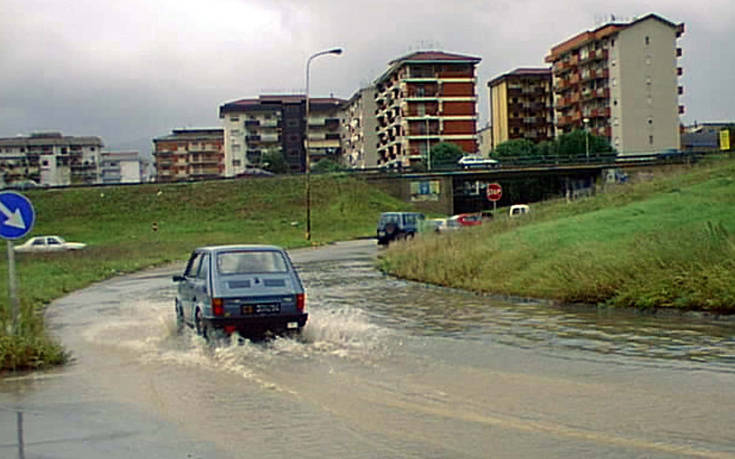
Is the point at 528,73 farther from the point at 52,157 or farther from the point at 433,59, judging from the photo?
the point at 52,157

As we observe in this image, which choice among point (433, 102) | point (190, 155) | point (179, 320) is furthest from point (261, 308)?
point (190, 155)

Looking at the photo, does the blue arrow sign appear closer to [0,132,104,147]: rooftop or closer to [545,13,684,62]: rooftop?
[545,13,684,62]: rooftop

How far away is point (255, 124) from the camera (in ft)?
491

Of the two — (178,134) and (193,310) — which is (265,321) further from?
(178,134)

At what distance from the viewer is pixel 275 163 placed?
136m

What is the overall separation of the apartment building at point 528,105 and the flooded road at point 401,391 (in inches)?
4559

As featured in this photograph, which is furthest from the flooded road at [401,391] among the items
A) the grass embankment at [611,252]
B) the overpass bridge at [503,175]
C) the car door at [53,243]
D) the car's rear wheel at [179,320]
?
the overpass bridge at [503,175]

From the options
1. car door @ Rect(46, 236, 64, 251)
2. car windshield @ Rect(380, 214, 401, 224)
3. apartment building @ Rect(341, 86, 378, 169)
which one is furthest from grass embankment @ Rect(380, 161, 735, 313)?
apartment building @ Rect(341, 86, 378, 169)

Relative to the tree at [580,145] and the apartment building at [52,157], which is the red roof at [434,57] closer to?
the tree at [580,145]

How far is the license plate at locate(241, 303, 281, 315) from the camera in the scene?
46.4ft

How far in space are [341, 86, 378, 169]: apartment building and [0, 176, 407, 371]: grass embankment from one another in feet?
163

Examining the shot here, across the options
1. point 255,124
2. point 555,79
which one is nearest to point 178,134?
point 255,124

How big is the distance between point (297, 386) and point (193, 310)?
206 inches

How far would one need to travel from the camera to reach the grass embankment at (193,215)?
5378 cm
